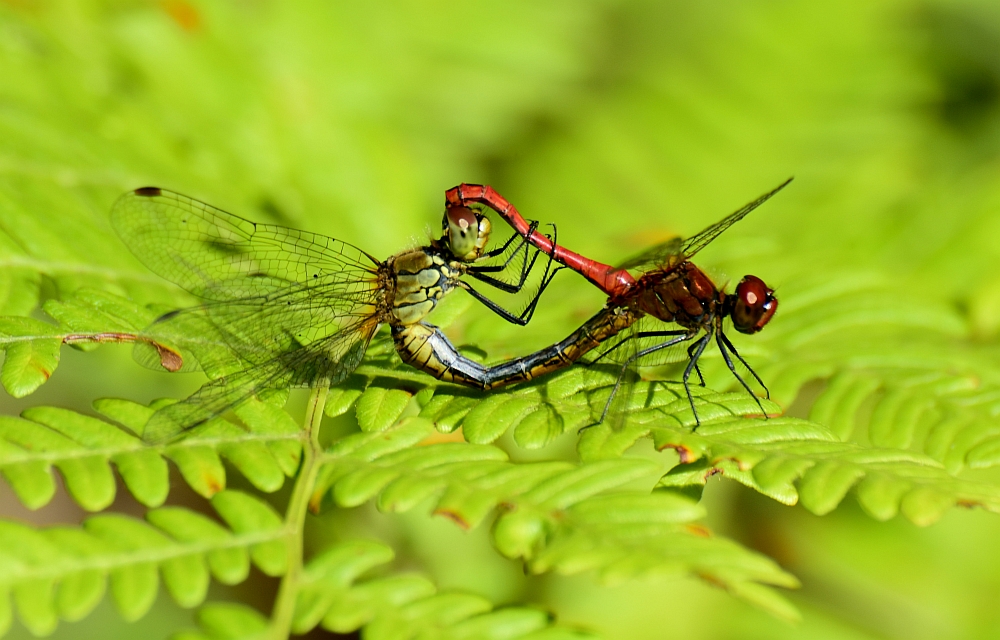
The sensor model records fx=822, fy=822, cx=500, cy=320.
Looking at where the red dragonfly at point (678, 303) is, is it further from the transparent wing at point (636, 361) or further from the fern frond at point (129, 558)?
the fern frond at point (129, 558)

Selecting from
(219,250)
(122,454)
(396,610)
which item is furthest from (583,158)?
(396,610)

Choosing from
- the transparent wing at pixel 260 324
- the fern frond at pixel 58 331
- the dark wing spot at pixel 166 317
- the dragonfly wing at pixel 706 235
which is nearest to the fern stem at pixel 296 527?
the transparent wing at pixel 260 324

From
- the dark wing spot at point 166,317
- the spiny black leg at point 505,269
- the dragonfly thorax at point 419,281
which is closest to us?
the dark wing spot at point 166,317

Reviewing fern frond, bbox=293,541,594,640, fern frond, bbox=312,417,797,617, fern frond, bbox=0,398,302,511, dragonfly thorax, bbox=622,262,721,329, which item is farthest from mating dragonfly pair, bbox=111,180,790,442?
fern frond, bbox=293,541,594,640

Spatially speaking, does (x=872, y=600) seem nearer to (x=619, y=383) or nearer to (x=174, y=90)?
(x=619, y=383)

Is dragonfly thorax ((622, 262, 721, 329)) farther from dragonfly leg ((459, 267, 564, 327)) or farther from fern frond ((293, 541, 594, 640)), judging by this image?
fern frond ((293, 541, 594, 640))

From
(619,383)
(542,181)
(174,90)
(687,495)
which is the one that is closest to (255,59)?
(174,90)
